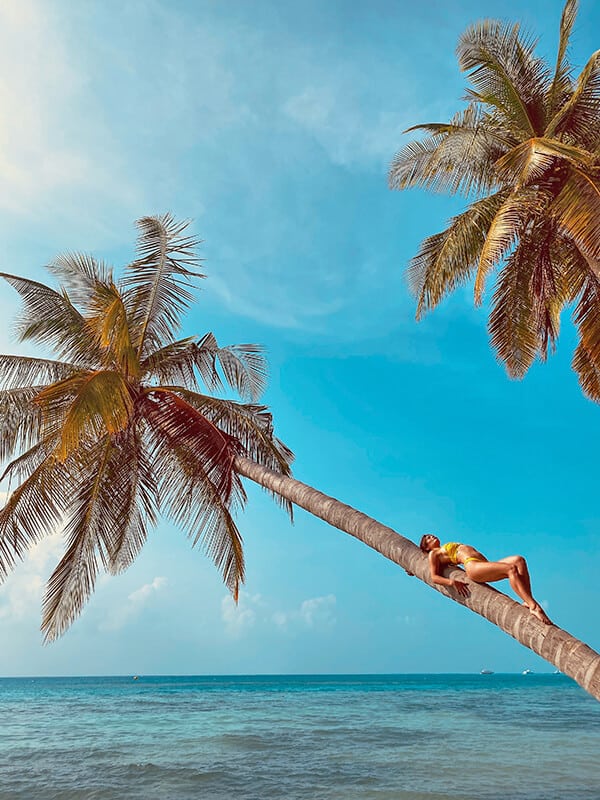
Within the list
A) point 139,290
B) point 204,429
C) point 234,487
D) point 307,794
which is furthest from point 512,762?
point 139,290

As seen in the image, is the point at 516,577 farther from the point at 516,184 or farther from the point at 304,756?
the point at 304,756

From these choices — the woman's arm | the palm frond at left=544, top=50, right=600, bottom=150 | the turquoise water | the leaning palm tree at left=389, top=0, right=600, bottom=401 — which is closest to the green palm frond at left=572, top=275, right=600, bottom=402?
the leaning palm tree at left=389, top=0, right=600, bottom=401

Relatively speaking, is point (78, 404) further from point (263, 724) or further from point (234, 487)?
point (263, 724)

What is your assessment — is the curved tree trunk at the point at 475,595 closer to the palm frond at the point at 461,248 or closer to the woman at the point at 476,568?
the woman at the point at 476,568

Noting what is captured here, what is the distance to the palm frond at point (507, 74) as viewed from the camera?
10.4 m

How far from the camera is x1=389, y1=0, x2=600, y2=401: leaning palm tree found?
9.63 m

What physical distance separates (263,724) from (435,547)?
26680 mm

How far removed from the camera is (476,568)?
5.70 metres

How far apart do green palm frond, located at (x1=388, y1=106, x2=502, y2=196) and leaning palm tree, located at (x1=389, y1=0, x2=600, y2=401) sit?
2 centimetres

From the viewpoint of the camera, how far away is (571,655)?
4.89 metres

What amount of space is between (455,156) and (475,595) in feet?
24.9

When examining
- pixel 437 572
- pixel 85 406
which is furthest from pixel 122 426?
pixel 437 572

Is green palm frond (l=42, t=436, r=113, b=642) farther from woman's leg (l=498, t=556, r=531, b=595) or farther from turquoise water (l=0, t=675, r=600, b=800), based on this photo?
woman's leg (l=498, t=556, r=531, b=595)

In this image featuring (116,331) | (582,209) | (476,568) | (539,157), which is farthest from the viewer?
(116,331)
